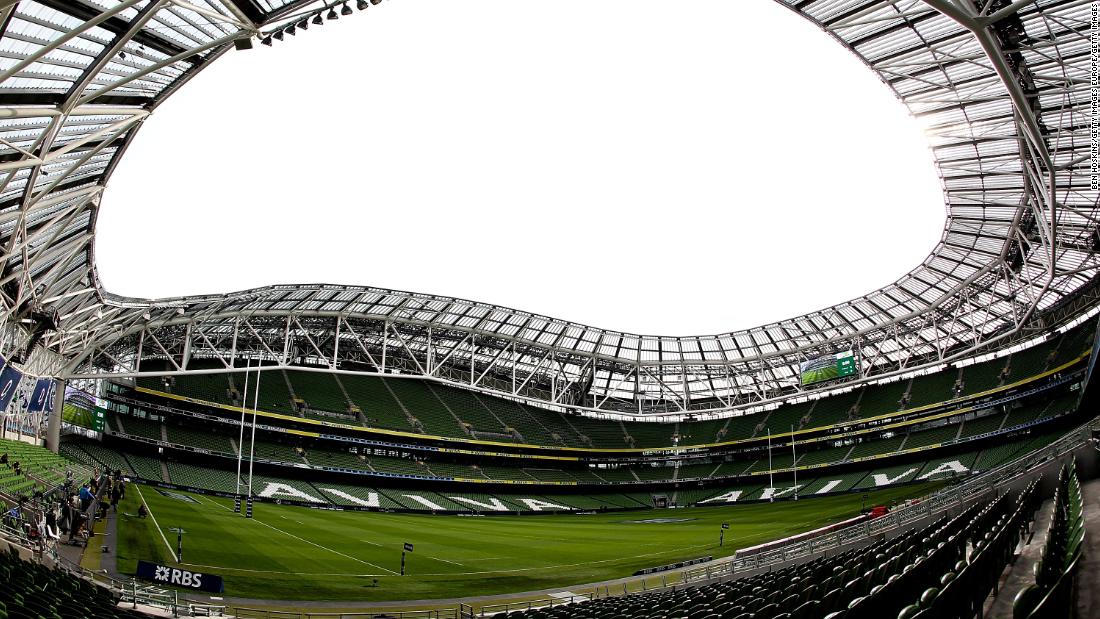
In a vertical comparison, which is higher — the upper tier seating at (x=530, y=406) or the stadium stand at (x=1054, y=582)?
the upper tier seating at (x=530, y=406)

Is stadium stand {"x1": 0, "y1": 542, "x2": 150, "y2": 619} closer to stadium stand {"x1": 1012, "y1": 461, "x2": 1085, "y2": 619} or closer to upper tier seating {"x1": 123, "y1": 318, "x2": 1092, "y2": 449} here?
stadium stand {"x1": 1012, "y1": 461, "x2": 1085, "y2": 619}

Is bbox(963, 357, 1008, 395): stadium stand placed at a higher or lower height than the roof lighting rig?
lower

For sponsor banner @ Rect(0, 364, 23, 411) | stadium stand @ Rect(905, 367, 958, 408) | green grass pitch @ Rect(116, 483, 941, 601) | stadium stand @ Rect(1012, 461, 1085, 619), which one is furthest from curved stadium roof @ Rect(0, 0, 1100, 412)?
stadium stand @ Rect(1012, 461, 1085, 619)

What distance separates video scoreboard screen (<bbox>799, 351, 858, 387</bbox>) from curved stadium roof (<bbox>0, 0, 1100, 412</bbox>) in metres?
2.43

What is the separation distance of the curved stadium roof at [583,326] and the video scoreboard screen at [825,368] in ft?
7.98

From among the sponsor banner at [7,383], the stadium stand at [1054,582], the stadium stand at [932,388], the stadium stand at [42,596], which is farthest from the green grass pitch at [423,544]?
the stadium stand at [1054,582]

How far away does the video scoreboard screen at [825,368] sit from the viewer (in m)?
58.0

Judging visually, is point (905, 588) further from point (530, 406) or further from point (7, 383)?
point (530, 406)

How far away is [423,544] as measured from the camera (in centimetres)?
3950

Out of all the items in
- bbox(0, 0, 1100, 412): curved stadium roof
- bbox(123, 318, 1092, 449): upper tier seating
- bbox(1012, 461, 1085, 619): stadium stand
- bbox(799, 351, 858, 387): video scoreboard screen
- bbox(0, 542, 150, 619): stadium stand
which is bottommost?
bbox(0, 542, 150, 619): stadium stand

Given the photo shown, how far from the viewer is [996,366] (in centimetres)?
6247

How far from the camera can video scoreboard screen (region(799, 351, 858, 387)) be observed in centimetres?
5803

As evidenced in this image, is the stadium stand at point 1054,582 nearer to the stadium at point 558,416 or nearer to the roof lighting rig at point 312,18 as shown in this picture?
the stadium at point 558,416

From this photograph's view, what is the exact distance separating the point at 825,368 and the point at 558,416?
30.2 m
